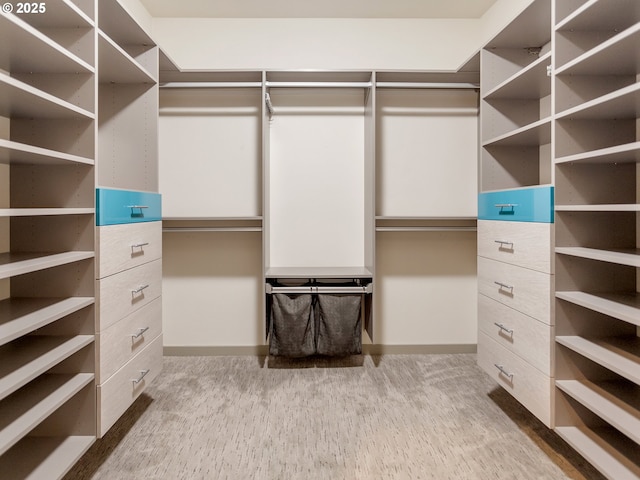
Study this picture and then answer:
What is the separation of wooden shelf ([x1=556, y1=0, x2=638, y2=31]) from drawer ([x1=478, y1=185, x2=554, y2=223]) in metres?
0.64

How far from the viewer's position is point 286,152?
306 centimetres

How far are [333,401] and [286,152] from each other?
1751 mm

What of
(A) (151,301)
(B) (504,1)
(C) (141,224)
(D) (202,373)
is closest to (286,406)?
(D) (202,373)

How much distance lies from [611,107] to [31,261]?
2.16m

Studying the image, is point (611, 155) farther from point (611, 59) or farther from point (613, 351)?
point (613, 351)

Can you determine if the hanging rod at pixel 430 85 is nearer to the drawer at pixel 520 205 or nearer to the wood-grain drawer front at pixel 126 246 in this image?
the drawer at pixel 520 205

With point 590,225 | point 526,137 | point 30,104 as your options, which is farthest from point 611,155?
point 30,104

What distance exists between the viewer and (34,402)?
145 cm

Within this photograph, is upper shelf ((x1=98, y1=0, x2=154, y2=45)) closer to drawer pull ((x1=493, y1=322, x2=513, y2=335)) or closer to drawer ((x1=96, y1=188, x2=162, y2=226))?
drawer ((x1=96, y1=188, x2=162, y2=226))

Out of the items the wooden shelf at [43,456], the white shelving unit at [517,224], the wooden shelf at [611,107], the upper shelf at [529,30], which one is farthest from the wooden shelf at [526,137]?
the wooden shelf at [43,456]

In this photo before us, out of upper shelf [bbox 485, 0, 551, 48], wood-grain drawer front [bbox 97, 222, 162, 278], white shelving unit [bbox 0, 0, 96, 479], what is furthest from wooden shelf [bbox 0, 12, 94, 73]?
upper shelf [bbox 485, 0, 551, 48]

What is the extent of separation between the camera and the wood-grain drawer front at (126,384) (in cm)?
166

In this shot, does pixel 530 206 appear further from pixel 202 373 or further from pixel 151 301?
pixel 202 373

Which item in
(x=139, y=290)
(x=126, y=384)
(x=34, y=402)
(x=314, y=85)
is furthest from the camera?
(x=314, y=85)
